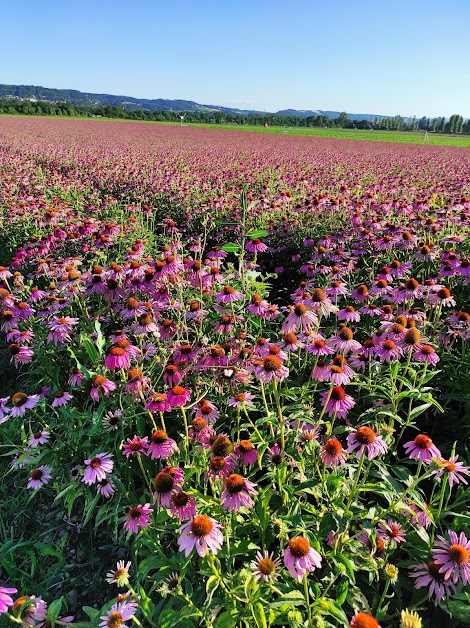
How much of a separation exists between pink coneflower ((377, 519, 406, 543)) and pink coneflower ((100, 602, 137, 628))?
1074mm

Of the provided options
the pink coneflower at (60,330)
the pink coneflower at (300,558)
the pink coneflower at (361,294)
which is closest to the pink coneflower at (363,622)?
the pink coneflower at (300,558)

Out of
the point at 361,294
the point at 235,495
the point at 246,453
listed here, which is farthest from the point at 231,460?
the point at 361,294

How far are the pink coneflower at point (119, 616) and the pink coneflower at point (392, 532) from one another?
1074 mm

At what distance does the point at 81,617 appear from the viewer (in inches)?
83.9

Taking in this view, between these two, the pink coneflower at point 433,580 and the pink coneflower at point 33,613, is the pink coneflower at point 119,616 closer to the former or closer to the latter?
the pink coneflower at point 33,613

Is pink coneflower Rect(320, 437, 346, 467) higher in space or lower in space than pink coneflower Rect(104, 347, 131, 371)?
lower

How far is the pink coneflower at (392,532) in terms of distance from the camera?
1879 mm

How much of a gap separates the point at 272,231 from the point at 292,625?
4874 millimetres

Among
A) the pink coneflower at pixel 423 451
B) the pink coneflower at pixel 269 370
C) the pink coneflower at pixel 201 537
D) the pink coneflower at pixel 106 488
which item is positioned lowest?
the pink coneflower at pixel 106 488

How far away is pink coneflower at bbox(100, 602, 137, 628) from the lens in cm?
144

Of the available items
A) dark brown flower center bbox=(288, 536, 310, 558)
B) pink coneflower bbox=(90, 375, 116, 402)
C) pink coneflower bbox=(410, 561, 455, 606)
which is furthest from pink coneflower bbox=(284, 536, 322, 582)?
pink coneflower bbox=(90, 375, 116, 402)

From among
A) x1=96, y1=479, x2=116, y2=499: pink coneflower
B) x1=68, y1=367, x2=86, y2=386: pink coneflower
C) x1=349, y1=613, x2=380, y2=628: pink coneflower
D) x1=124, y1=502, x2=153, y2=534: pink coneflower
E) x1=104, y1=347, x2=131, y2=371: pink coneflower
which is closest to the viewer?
x1=349, y1=613, x2=380, y2=628: pink coneflower

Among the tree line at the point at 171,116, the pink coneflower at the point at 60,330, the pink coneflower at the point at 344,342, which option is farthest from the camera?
the tree line at the point at 171,116

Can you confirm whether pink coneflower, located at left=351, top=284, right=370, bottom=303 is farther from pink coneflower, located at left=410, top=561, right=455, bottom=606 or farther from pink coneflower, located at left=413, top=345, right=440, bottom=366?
pink coneflower, located at left=410, top=561, right=455, bottom=606
